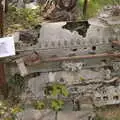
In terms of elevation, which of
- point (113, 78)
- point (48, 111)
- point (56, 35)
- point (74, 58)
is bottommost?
point (48, 111)

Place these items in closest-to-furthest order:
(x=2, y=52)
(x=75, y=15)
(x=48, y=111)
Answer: (x=2, y=52)
(x=48, y=111)
(x=75, y=15)

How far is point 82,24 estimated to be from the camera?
5.66 m

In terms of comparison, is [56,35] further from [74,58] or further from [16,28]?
[16,28]

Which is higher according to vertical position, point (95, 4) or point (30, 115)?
point (95, 4)

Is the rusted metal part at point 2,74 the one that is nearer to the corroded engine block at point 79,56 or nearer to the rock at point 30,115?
the corroded engine block at point 79,56

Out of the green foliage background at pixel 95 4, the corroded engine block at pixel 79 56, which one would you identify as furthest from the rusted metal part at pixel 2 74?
the green foliage background at pixel 95 4

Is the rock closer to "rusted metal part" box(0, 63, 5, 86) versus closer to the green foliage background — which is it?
"rusted metal part" box(0, 63, 5, 86)

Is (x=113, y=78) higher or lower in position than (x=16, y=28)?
lower

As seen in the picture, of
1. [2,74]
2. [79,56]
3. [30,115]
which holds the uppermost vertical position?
[79,56]

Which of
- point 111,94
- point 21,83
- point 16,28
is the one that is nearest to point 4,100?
point 21,83

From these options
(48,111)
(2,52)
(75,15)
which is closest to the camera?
(2,52)

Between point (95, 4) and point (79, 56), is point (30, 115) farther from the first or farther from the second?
point (95, 4)

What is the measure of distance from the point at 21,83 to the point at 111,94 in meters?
1.56

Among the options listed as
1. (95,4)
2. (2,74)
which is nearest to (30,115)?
(2,74)
